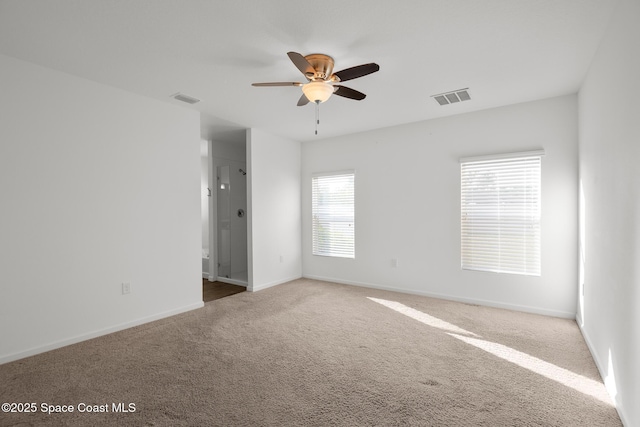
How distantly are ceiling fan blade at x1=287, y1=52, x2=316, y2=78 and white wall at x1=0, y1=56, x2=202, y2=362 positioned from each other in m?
2.23

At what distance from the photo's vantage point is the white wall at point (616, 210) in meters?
1.76

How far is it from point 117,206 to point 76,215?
1.27 feet

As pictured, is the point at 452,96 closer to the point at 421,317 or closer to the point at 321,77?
the point at 321,77

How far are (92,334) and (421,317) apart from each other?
352 cm

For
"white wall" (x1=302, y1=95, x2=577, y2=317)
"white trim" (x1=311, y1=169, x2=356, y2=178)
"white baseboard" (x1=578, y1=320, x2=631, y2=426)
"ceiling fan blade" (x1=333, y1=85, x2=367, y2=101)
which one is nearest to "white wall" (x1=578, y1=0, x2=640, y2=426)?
"white baseboard" (x1=578, y1=320, x2=631, y2=426)

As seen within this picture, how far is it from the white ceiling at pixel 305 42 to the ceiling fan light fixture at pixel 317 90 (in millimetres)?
256

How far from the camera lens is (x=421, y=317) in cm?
378

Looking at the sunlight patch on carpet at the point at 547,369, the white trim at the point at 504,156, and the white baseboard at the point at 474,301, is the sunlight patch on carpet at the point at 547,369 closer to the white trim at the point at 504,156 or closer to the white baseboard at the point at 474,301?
the white baseboard at the point at 474,301

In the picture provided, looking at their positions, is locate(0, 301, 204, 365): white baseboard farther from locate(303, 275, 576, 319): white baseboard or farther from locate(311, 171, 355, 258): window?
locate(303, 275, 576, 319): white baseboard

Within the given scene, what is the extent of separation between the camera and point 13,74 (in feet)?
9.05

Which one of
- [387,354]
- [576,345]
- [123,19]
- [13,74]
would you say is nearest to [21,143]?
[13,74]

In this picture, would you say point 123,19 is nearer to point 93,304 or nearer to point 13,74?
point 13,74

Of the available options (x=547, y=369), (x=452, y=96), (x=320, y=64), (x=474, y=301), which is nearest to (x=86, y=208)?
(x=320, y=64)

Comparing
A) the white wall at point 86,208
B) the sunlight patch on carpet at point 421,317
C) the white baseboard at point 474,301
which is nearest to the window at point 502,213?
the white baseboard at point 474,301
